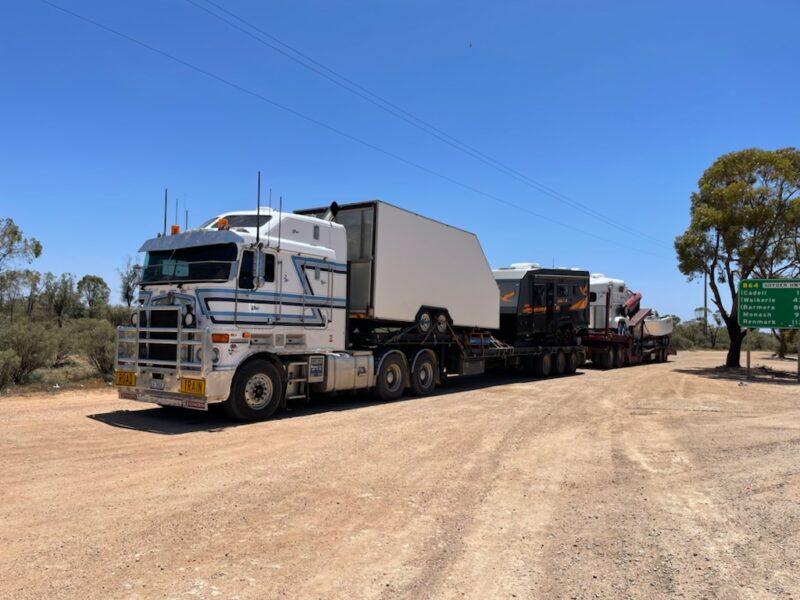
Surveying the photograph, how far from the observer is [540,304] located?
20.5 meters

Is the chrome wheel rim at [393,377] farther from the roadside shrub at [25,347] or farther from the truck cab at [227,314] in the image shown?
the roadside shrub at [25,347]

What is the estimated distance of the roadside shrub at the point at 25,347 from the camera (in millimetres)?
14039

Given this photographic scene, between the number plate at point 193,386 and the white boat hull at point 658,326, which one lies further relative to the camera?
the white boat hull at point 658,326

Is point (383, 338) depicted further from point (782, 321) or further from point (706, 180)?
point (706, 180)

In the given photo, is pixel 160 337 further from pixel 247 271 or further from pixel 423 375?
pixel 423 375

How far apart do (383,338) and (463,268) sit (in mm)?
3689

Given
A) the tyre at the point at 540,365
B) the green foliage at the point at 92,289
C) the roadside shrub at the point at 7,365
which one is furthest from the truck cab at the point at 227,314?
the green foliage at the point at 92,289

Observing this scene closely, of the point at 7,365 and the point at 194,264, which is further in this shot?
the point at 7,365

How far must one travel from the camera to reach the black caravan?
781 inches

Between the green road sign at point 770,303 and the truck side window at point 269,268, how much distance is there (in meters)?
18.1

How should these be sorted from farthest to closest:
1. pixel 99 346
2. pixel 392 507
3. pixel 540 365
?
pixel 540 365, pixel 99 346, pixel 392 507

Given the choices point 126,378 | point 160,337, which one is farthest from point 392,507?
point 126,378

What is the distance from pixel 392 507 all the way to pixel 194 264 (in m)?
6.27

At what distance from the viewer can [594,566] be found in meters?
4.28
